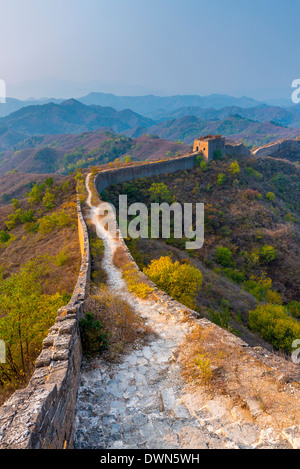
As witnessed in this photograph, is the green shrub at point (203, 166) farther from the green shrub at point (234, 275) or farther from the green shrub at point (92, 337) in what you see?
the green shrub at point (92, 337)

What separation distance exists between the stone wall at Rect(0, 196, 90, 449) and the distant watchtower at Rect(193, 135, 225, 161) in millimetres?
36728

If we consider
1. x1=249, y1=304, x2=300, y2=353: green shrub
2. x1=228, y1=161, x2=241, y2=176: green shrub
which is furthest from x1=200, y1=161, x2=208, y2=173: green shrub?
x1=249, y1=304, x2=300, y2=353: green shrub

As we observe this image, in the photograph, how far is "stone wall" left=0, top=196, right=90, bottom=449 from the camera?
303 centimetres

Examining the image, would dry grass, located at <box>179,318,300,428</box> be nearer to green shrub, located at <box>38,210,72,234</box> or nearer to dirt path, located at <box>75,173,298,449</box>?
dirt path, located at <box>75,173,298,449</box>

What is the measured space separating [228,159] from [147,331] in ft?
126

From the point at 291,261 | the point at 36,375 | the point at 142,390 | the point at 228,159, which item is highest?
the point at 228,159

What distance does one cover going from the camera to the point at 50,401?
360 cm

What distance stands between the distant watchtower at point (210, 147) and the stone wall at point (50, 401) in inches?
1446

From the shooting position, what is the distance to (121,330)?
6.79 meters

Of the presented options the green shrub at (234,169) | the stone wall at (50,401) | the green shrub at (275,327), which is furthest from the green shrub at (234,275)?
the green shrub at (234,169)

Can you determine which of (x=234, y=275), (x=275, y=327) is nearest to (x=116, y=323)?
(x=275, y=327)

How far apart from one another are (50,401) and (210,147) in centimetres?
3960
